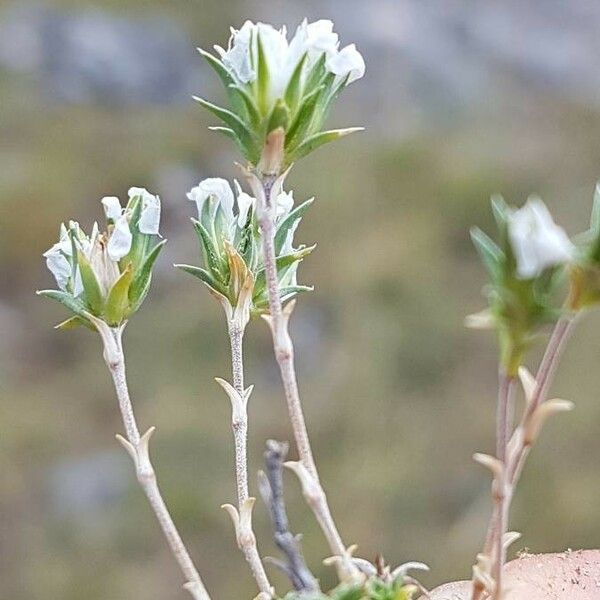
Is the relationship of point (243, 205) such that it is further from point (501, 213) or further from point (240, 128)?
point (501, 213)

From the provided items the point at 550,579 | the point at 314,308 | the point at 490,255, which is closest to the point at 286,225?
the point at 490,255

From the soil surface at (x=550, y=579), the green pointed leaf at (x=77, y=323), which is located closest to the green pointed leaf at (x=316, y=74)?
the green pointed leaf at (x=77, y=323)

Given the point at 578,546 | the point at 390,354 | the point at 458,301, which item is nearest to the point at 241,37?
the point at 578,546

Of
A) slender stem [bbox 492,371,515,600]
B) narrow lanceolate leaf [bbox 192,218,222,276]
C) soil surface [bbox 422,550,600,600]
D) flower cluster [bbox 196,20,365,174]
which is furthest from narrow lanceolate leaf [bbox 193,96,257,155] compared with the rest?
soil surface [bbox 422,550,600,600]

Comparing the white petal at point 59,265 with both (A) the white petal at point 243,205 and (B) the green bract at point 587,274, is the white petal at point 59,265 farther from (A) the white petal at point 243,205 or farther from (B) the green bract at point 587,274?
(B) the green bract at point 587,274

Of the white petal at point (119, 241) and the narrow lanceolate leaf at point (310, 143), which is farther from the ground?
the narrow lanceolate leaf at point (310, 143)
